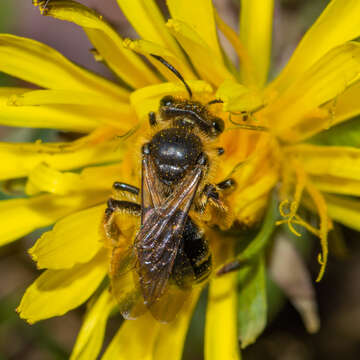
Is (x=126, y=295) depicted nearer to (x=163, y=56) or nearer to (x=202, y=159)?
(x=202, y=159)

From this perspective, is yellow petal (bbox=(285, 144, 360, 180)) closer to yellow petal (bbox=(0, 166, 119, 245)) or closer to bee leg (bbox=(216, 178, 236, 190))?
bee leg (bbox=(216, 178, 236, 190))

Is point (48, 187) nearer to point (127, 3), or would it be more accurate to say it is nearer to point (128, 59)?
point (128, 59)

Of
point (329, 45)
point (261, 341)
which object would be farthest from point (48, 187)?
point (261, 341)

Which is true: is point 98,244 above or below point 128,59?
below

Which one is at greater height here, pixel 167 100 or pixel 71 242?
pixel 167 100

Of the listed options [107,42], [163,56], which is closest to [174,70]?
[163,56]

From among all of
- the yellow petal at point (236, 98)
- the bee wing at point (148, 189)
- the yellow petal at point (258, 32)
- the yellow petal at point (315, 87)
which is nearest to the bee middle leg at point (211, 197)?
the bee wing at point (148, 189)
